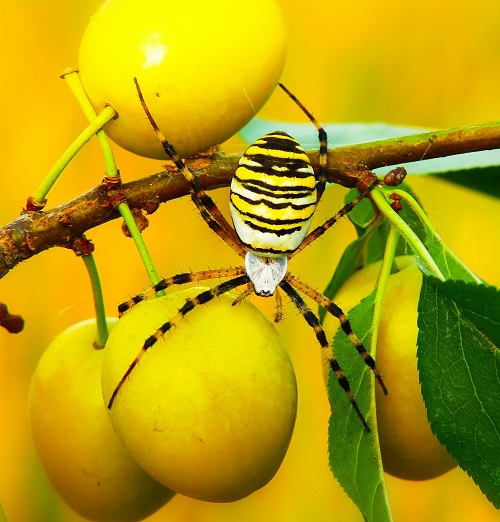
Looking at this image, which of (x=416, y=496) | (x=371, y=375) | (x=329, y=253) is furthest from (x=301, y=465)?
(x=371, y=375)

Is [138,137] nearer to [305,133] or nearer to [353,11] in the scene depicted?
[305,133]

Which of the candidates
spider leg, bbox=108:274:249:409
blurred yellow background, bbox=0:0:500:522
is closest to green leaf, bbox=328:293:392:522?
spider leg, bbox=108:274:249:409

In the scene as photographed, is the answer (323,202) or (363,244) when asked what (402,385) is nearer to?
(363,244)

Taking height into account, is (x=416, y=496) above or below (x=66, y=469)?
above

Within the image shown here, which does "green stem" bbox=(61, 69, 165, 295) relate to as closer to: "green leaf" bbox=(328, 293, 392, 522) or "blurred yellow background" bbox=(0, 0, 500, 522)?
"green leaf" bbox=(328, 293, 392, 522)

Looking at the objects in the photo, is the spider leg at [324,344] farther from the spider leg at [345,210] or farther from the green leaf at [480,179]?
the green leaf at [480,179]
